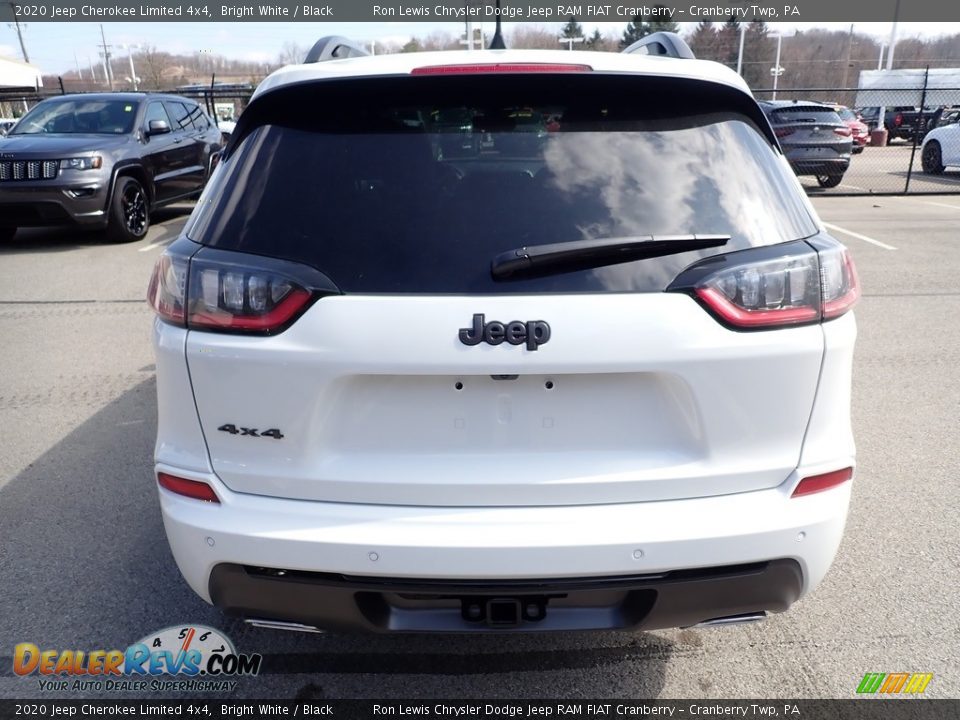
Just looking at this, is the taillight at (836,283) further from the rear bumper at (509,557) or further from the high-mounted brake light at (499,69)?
the high-mounted brake light at (499,69)

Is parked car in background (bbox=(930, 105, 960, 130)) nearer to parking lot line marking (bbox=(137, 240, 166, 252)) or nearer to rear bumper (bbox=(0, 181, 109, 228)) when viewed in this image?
parking lot line marking (bbox=(137, 240, 166, 252))

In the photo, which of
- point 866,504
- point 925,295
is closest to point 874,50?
point 925,295

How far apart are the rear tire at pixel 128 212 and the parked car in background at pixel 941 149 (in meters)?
17.3

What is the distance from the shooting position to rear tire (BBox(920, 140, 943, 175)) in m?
17.4

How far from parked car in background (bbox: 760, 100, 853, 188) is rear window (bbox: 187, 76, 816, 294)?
13159 mm

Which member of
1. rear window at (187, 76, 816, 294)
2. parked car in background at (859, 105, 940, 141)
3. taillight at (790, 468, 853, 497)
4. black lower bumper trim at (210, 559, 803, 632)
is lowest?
parked car in background at (859, 105, 940, 141)

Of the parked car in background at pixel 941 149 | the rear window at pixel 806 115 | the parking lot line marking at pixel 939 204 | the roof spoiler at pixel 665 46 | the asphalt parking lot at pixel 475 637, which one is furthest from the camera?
the parked car in background at pixel 941 149

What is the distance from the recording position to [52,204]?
29.8 feet

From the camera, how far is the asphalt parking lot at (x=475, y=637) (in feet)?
7.77

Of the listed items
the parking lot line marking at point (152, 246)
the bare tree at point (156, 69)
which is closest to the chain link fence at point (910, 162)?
the parking lot line marking at point (152, 246)

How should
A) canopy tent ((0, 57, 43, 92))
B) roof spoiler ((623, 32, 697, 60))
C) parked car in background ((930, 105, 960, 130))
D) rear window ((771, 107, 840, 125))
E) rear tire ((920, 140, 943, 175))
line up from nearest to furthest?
roof spoiler ((623, 32, 697, 60)), rear window ((771, 107, 840, 125)), rear tire ((920, 140, 943, 175)), parked car in background ((930, 105, 960, 130)), canopy tent ((0, 57, 43, 92))

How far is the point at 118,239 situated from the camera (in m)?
9.86

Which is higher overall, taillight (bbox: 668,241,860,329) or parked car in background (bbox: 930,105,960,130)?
taillight (bbox: 668,241,860,329)

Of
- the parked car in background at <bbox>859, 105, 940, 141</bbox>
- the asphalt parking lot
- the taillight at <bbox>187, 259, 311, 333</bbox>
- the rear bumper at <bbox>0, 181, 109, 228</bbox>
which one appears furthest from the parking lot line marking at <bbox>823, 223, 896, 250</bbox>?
the parked car in background at <bbox>859, 105, 940, 141</bbox>
